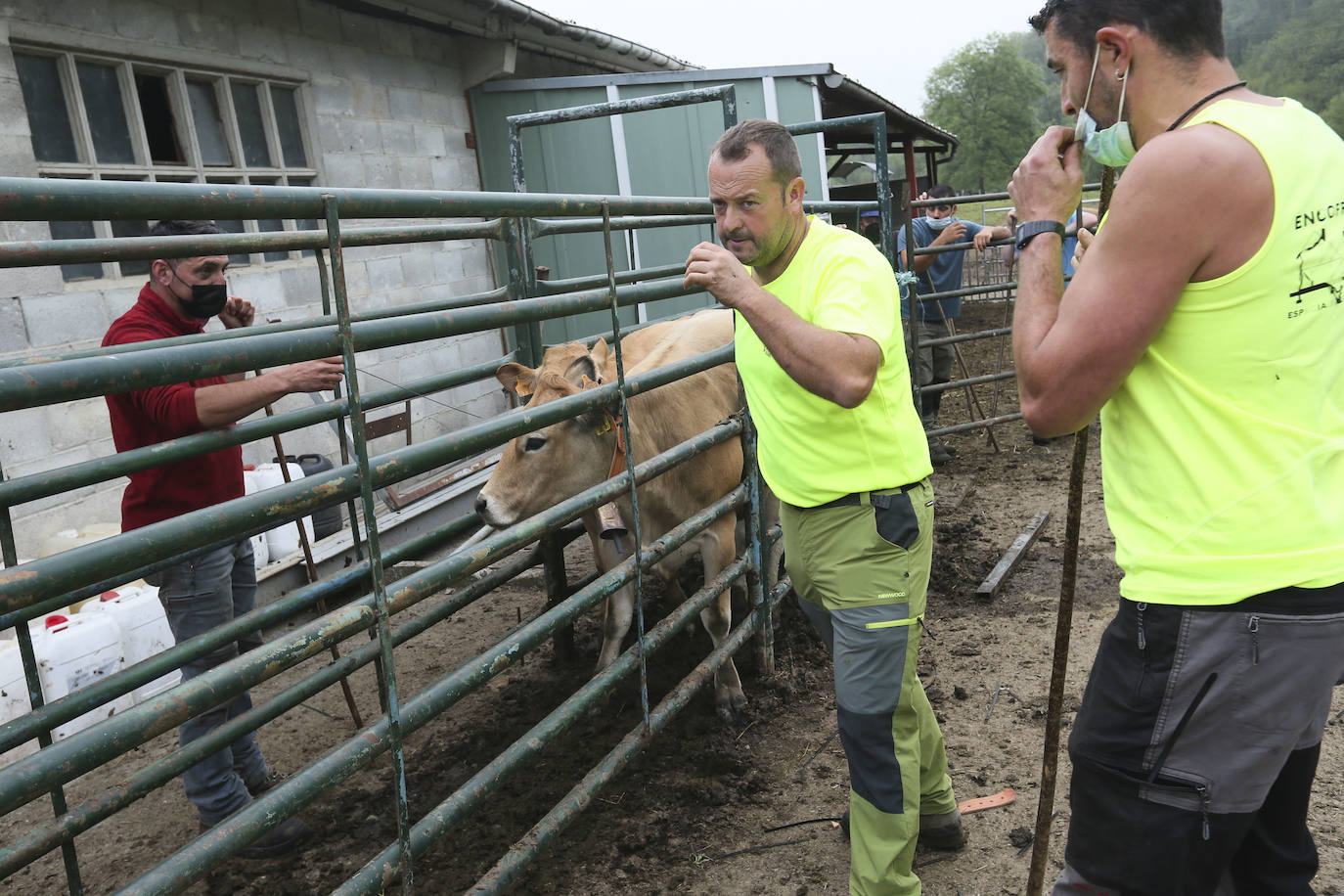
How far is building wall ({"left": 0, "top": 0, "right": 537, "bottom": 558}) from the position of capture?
15.3 ft

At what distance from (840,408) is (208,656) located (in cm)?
227

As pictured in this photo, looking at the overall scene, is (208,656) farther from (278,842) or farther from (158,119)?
(158,119)

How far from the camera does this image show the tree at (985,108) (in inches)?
2699

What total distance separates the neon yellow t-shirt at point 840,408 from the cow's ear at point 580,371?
106cm

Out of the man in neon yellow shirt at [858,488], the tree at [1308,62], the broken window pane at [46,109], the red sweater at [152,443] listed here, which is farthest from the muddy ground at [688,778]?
the tree at [1308,62]

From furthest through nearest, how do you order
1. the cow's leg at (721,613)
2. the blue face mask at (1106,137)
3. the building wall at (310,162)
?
the building wall at (310,162) < the cow's leg at (721,613) < the blue face mask at (1106,137)

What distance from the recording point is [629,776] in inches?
134

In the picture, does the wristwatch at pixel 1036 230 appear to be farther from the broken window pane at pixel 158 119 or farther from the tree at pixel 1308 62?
the tree at pixel 1308 62

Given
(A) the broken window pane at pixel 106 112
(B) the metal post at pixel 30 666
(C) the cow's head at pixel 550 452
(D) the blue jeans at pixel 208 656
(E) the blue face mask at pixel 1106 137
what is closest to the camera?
(E) the blue face mask at pixel 1106 137

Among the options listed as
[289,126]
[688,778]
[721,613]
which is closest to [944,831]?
[688,778]

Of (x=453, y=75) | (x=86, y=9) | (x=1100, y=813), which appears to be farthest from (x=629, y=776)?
(x=453, y=75)

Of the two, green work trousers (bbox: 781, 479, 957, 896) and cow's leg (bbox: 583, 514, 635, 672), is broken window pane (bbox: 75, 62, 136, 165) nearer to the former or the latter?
cow's leg (bbox: 583, 514, 635, 672)

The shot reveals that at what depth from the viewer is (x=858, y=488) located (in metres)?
2.38

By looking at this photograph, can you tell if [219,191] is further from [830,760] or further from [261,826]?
[830,760]
